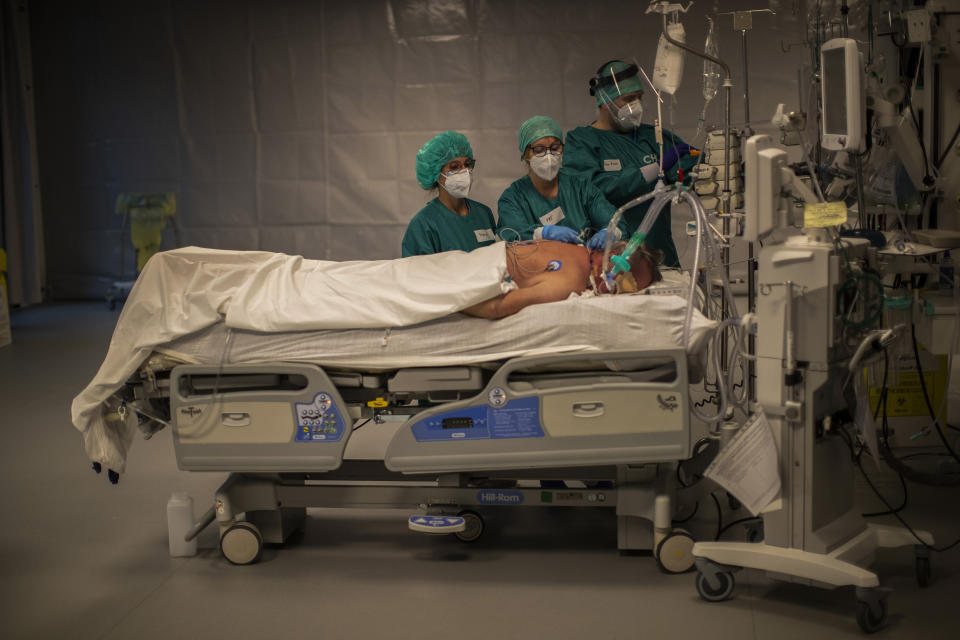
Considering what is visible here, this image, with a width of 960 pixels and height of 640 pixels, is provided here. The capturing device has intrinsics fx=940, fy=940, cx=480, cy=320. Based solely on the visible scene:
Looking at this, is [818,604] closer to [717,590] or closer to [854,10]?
[717,590]

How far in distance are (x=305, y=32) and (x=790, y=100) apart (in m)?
4.13

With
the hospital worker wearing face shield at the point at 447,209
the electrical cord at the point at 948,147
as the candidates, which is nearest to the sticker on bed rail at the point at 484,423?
the hospital worker wearing face shield at the point at 447,209

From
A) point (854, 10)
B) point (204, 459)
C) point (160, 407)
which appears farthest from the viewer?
point (854, 10)

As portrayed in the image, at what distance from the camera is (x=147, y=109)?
854cm

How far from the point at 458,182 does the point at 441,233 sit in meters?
0.22

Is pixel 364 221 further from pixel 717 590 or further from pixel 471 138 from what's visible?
pixel 717 590

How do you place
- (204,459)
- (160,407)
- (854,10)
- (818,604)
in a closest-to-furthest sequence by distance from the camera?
(818,604) → (204,459) → (160,407) → (854,10)

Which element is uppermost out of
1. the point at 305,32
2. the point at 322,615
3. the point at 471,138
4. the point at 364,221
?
the point at 305,32

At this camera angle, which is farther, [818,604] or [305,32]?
[305,32]

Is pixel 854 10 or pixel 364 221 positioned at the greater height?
pixel 854 10

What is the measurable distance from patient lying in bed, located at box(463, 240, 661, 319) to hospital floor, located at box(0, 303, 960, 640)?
0.80 meters

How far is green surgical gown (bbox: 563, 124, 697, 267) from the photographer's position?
376cm

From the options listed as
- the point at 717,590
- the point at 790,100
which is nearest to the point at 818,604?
the point at 717,590

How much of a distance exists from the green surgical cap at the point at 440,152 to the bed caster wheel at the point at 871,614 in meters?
1.98
